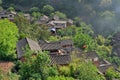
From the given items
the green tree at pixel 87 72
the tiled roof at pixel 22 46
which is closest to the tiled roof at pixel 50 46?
the tiled roof at pixel 22 46

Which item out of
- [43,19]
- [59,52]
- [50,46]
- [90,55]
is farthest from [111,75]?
[43,19]

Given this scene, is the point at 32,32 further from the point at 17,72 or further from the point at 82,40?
the point at 17,72

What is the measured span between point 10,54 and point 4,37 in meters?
1.84

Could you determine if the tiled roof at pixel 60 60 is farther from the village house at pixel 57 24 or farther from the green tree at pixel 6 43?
the village house at pixel 57 24

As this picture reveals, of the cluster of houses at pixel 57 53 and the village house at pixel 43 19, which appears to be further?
the village house at pixel 43 19

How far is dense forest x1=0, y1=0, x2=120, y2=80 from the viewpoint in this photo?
25312mm

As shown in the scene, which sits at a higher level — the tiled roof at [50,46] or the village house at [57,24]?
the tiled roof at [50,46]

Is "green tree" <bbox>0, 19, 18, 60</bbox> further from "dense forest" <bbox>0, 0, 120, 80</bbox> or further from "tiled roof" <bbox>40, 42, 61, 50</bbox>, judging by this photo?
"tiled roof" <bbox>40, 42, 61, 50</bbox>

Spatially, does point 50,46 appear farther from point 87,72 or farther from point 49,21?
point 49,21

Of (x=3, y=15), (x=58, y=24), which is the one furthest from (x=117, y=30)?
(x=3, y=15)

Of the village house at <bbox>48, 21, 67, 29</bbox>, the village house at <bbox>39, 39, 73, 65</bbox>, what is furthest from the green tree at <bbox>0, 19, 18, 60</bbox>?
the village house at <bbox>48, 21, 67, 29</bbox>

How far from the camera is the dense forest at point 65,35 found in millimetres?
25312

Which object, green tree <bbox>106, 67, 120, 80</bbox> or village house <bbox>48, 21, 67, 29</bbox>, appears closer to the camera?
green tree <bbox>106, 67, 120, 80</bbox>

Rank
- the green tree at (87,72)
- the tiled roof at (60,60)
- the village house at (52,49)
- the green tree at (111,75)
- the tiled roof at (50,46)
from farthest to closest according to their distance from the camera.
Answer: the tiled roof at (50,46)
the green tree at (111,75)
the village house at (52,49)
the tiled roof at (60,60)
the green tree at (87,72)
